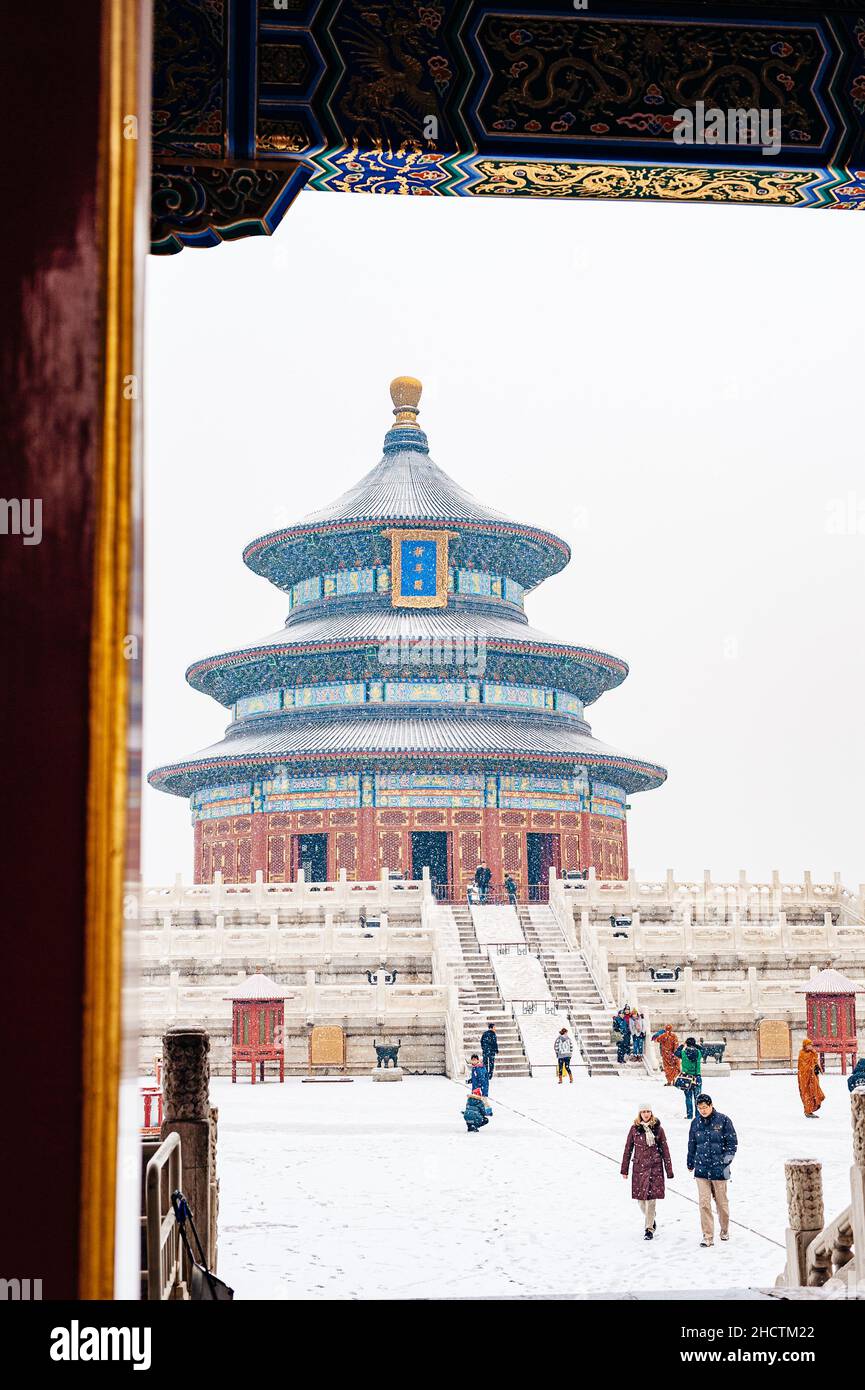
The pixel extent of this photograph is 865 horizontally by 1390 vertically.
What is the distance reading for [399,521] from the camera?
30609mm

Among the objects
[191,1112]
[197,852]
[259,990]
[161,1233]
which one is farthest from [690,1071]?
[197,852]

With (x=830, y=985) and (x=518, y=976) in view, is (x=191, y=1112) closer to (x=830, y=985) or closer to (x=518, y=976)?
(x=830, y=985)

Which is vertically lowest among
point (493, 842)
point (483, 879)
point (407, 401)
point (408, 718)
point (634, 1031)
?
point (634, 1031)

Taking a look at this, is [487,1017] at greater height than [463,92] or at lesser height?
lesser

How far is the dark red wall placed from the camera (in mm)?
2752

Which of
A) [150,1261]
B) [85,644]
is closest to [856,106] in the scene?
[85,644]

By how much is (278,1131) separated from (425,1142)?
1457 mm

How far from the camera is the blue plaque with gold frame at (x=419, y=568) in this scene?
101 feet

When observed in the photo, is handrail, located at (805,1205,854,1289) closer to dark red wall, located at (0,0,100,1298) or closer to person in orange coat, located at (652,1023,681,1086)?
dark red wall, located at (0,0,100,1298)

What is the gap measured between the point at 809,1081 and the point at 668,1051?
10.1 feet

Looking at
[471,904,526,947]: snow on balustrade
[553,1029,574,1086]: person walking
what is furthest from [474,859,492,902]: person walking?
[553,1029,574,1086]: person walking

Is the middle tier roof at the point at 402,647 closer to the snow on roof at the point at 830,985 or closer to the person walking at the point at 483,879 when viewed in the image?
the person walking at the point at 483,879

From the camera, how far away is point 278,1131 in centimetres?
1291

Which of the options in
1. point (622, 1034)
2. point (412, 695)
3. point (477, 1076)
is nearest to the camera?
point (477, 1076)
